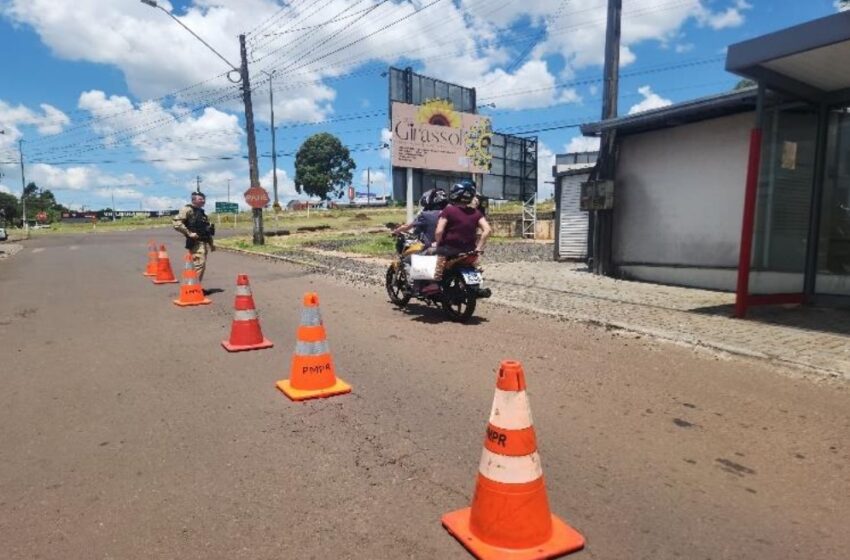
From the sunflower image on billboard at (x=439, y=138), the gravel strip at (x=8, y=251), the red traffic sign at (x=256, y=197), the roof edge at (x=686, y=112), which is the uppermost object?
the sunflower image on billboard at (x=439, y=138)

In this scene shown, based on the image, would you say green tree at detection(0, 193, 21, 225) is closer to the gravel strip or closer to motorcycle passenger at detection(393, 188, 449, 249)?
the gravel strip

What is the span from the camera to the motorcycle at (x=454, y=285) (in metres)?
8.11

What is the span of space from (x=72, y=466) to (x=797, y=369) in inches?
249

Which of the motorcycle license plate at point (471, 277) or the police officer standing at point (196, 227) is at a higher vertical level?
the police officer standing at point (196, 227)

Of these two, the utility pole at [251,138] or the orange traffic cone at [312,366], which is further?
the utility pole at [251,138]

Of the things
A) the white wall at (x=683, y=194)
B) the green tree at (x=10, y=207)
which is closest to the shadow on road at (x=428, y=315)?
the white wall at (x=683, y=194)

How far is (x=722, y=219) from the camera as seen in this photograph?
431 inches

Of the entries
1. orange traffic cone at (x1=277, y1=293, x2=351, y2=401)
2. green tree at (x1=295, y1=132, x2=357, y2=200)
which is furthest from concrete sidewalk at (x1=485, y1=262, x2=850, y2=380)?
green tree at (x1=295, y1=132, x2=357, y2=200)

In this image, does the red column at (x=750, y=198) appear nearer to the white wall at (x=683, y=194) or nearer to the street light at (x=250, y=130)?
the white wall at (x=683, y=194)

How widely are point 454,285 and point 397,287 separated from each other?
5.44ft

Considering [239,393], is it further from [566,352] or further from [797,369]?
[797,369]

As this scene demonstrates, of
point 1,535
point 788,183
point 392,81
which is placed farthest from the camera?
point 392,81

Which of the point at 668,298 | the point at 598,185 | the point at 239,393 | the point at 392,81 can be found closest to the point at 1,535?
the point at 239,393

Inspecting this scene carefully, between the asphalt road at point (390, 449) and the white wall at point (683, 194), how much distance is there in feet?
16.1
